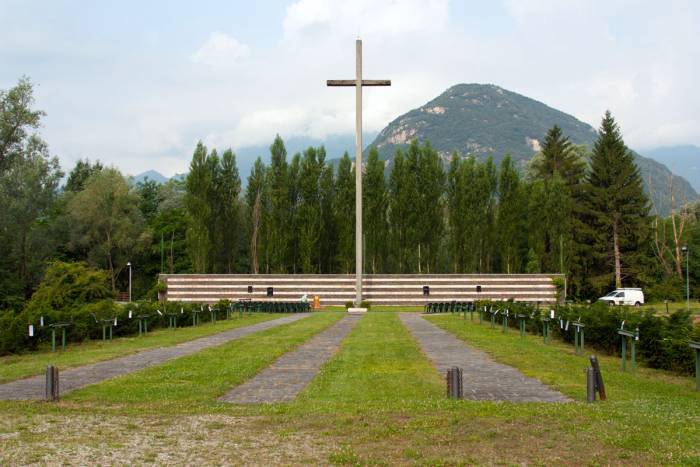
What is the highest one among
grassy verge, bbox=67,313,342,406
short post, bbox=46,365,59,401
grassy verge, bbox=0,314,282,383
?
short post, bbox=46,365,59,401

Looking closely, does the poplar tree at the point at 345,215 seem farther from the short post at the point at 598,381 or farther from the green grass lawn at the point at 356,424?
the short post at the point at 598,381

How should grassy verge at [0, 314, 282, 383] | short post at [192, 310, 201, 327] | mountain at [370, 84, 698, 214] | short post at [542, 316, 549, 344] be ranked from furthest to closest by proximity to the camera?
mountain at [370, 84, 698, 214] → short post at [192, 310, 201, 327] → short post at [542, 316, 549, 344] → grassy verge at [0, 314, 282, 383]

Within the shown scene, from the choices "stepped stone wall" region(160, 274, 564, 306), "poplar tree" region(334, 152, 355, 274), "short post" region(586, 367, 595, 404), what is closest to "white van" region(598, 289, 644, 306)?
"stepped stone wall" region(160, 274, 564, 306)

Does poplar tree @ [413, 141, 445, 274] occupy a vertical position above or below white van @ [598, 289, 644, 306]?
above

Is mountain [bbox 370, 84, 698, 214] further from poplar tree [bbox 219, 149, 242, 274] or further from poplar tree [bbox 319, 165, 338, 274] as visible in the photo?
poplar tree [bbox 319, 165, 338, 274]

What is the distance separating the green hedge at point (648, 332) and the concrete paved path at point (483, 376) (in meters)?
3.25

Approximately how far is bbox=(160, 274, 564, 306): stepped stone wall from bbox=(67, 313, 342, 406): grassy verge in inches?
1200

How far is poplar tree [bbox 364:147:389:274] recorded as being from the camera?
51.9m

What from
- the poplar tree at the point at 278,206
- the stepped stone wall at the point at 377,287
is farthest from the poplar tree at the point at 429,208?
the poplar tree at the point at 278,206

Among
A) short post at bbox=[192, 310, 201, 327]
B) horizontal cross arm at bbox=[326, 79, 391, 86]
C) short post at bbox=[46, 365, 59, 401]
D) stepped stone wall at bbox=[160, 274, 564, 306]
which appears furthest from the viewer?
stepped stone wall at bbox=[160, 274, 564, 306]

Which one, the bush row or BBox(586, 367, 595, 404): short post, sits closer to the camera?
BBox(586, 367, 595, 404): short post

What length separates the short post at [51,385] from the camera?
953 cm

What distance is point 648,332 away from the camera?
14188 millimetres

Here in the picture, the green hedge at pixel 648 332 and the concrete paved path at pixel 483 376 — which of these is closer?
the concrete paved path at pixel 483 376
